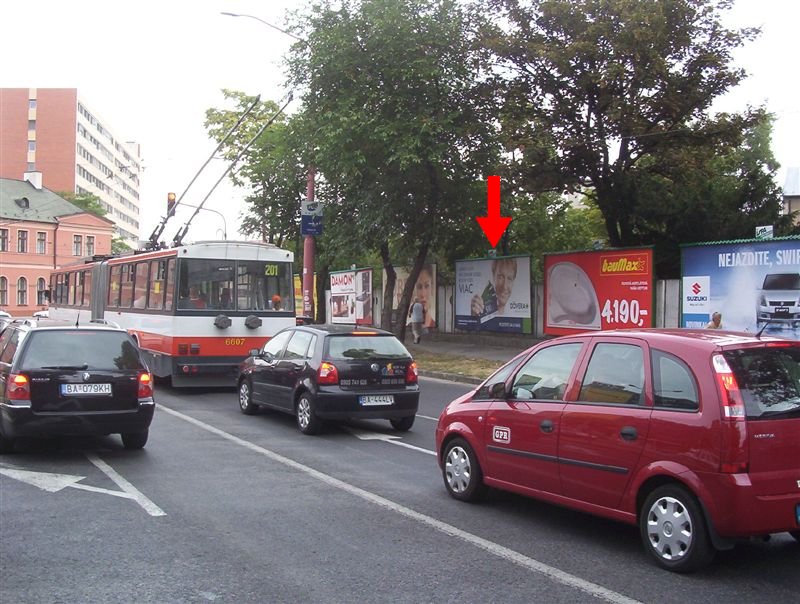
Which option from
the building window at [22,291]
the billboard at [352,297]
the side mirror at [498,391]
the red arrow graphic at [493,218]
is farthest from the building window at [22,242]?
the side mirror at [498,391]

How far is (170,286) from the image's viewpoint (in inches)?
641

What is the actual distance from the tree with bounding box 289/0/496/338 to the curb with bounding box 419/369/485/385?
5.62 meters

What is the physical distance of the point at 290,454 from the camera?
31.5 ft

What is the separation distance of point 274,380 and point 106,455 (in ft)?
10.4

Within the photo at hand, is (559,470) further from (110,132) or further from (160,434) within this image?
(110,132)

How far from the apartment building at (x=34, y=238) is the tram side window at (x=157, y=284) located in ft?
207

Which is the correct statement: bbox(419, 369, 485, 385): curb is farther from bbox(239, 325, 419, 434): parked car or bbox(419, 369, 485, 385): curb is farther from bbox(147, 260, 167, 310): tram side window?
bbox(239, 325, 419, 434): parked car

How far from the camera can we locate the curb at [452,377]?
19.3 metres

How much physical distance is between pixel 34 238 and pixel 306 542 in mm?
80928

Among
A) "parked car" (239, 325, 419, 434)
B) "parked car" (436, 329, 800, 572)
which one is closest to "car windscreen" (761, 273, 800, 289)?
"parked car" (239, 325, 419, 434)

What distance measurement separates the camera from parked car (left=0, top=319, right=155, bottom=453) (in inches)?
345

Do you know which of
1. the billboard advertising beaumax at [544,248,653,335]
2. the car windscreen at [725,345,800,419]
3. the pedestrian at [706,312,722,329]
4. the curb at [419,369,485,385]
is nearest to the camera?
the car windscreen at [725,345,800,419]

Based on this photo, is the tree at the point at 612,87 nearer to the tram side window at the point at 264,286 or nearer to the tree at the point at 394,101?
the tree at the point at 394,101

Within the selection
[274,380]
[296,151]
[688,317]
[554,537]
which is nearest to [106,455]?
[274,380]
